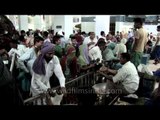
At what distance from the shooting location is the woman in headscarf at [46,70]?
9.11 feet

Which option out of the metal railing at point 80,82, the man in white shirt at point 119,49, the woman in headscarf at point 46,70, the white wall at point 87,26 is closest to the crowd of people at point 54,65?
the woman in headscarf at point 46,70

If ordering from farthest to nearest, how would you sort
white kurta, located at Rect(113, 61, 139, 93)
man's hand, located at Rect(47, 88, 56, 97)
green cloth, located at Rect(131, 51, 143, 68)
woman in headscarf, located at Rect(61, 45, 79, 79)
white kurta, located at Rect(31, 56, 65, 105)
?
green cloth, located at Rect(131, 51, 143, 68), woman in headscarf, located at Rect(61, 45, 79, 79), white kurta, located at Rect(113, 61, 139, 93), white kurta, located at Rect(31, 56, 65, 105), man's hand, located at Rect(47, 88, 56, 97)

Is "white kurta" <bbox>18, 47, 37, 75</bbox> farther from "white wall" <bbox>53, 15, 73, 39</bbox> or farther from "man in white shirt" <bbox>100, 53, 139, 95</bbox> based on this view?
"white wall" <bbox>53, 15, 73, 39</bbox>

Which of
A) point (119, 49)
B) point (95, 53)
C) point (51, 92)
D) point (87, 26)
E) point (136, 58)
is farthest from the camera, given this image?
point (87, 26)

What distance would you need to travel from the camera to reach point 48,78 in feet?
9.44

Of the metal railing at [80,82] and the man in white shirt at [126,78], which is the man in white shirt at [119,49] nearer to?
the metal railing at [80,82]

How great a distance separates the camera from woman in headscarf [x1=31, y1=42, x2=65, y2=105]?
278cm

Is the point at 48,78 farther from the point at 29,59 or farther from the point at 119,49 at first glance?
the point at 119,49

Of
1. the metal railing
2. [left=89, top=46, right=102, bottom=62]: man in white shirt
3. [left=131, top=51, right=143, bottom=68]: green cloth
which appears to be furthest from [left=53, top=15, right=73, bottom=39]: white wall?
the metal railing

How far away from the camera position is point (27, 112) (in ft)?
3.37

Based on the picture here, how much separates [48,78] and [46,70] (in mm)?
124

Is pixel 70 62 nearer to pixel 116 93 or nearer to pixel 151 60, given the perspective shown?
pixel 116 93

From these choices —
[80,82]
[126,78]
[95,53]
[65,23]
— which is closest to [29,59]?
[80,82]
